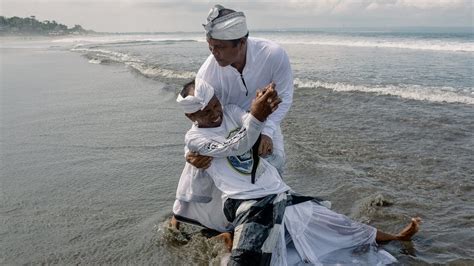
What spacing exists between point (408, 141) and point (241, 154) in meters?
4.42

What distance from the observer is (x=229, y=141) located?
3197mm

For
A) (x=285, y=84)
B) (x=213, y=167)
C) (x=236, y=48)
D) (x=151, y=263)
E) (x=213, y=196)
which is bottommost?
(x=151, y=263)

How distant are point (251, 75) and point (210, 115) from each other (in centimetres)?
57

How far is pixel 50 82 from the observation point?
13641mm

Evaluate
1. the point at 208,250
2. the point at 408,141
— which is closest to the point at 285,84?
the point at 208,250

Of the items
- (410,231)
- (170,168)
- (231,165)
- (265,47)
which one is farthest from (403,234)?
(170,168)

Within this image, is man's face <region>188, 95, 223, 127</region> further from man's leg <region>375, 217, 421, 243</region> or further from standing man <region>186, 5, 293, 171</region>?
man's leg <region>375, 217, 421, 243</region>

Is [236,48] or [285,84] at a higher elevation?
[236,48]

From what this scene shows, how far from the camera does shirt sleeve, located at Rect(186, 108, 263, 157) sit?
3.00 metres

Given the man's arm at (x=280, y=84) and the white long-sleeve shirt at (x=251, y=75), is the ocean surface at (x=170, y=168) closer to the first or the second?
the man's arm at (x=280, y=84)

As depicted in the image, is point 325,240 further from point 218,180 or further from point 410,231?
point 218,180

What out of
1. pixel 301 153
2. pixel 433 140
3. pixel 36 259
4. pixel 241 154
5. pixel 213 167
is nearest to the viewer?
pixel 241 154

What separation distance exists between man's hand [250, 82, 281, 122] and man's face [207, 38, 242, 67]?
0.63 metres

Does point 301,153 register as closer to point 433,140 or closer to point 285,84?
point 433,140
